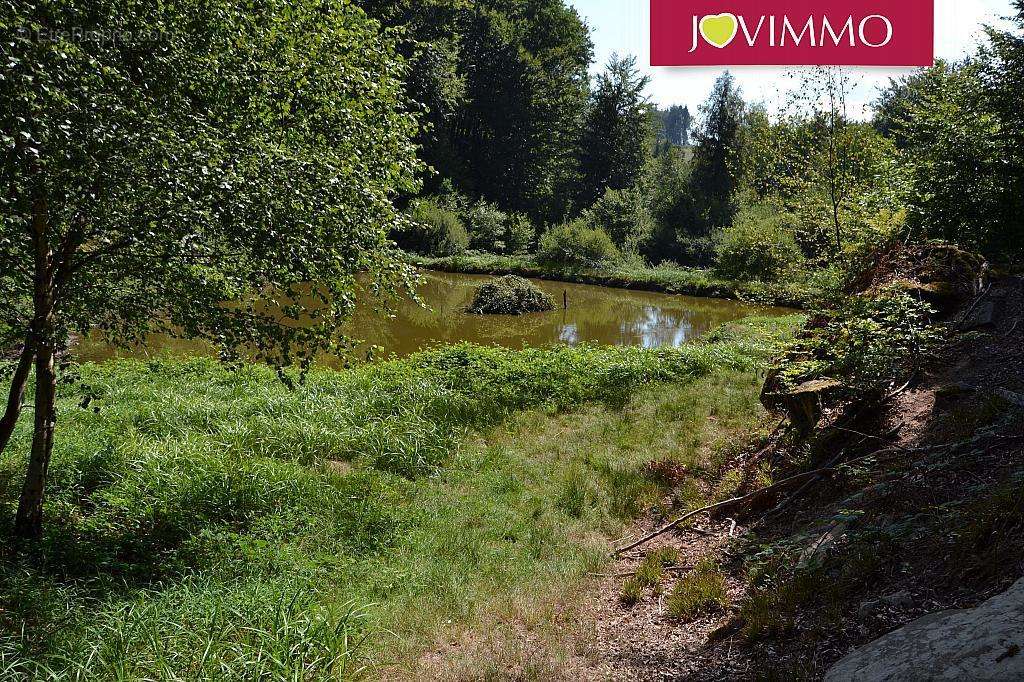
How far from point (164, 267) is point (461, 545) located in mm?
3684

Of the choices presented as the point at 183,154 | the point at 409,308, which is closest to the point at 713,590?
the point at 183,154

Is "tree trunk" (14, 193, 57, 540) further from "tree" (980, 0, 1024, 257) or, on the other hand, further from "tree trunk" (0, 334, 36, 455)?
Result: "tree" (980, 0, 1024, 257)

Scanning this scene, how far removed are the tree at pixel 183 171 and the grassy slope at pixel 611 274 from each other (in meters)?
22.7

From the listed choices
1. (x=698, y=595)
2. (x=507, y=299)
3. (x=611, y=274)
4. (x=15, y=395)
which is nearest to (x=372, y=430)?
(x=15, y=395)

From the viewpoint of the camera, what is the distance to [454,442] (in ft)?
30.5

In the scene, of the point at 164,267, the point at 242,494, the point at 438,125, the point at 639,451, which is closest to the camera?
the point at 164,267

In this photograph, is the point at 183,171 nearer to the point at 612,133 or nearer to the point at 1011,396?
the point at 1011,396

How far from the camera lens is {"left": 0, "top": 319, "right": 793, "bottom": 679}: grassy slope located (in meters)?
4.42

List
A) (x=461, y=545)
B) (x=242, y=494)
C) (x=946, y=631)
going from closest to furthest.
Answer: (x=946, y=631), (x=461, y=545), (x=242, y=494)

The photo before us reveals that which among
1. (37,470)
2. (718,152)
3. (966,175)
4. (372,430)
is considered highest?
(718,152)

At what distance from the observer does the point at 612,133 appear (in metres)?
51.4

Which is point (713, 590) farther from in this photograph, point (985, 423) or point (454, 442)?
point (454, 442)

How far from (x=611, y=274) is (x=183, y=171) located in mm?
28807

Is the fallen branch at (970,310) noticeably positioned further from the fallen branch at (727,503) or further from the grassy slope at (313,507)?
the grassy slope at (313,507)
